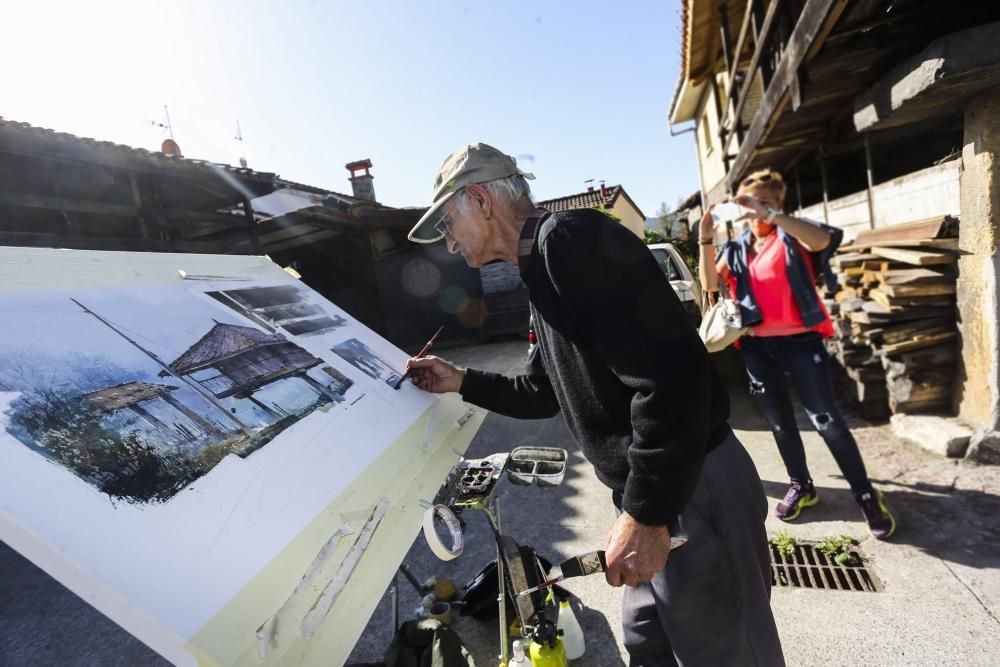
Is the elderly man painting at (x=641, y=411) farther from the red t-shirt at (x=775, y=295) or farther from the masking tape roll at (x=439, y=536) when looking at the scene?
the red t-shirt at (x=775, y=295)

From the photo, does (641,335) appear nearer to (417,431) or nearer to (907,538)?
(417,431)

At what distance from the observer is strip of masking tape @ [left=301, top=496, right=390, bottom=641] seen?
995 mm

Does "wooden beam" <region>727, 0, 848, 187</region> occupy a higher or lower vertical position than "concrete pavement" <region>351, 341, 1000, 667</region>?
higher

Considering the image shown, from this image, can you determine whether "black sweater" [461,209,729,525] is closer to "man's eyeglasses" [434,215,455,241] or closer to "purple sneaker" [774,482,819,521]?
"man's eyeglasses" [434,215,455,241]

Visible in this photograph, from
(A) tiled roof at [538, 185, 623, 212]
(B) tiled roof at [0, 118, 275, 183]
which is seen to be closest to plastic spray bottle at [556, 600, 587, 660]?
(B) tiled roof at [0, 118, 275, 183]

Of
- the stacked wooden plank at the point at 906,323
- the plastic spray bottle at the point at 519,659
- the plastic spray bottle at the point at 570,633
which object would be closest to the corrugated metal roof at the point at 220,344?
the plastic spray bottle at the point at 519,659

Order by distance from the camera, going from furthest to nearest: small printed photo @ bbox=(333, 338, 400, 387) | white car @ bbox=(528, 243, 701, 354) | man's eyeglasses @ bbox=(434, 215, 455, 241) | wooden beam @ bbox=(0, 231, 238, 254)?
white car @ bbox=(528, 243, 701, 354) → wooden beam @ bbox=(0, 231, 238, 254) → small printed photo @ bbox=(333, 338, 400, 387) → man's eyeglasses @ bbox=(434, 215, 455, 241)

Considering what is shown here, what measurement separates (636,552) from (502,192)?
1.00 meters

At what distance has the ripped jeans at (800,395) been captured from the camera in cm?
260

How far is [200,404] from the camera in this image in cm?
130

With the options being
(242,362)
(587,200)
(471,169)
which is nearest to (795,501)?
(471,169)

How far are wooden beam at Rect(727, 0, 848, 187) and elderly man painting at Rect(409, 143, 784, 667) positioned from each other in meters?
2.42

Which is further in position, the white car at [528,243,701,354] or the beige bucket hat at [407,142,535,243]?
the white car at [528,243,701,354]

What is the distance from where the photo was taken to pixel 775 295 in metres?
2.67
